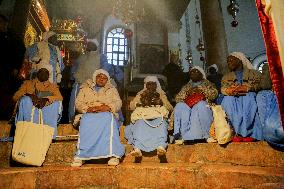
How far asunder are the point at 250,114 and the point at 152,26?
13.0 metres

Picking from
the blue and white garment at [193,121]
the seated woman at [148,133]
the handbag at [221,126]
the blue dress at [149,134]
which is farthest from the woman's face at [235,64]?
the blue dress at [149,134]

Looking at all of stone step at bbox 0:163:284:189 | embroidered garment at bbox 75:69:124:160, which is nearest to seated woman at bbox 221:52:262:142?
stone step at bbox 0:163:284:189

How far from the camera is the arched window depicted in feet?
59.7

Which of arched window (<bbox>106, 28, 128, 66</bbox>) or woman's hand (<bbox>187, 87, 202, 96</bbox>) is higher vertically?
arched window (<bbox>106, 28, 128, 66</bbox>)

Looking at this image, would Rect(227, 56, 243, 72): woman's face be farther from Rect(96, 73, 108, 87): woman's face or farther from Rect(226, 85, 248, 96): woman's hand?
Rect(96, 73, 108, 87): woman's face

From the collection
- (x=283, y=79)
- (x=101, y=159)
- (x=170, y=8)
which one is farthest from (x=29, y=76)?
A: (x=170, y=8)

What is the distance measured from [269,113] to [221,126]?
→ 708mm

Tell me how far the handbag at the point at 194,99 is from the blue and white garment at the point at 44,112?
244 centimetres

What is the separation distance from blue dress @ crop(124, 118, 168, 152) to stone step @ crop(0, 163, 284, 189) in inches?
30.0

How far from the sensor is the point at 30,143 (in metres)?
4.05

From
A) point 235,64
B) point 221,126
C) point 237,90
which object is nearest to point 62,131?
point 221,126

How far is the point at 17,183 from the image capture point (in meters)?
3.41

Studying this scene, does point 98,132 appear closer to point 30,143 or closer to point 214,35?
point 30,143

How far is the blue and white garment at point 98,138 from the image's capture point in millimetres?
4227
